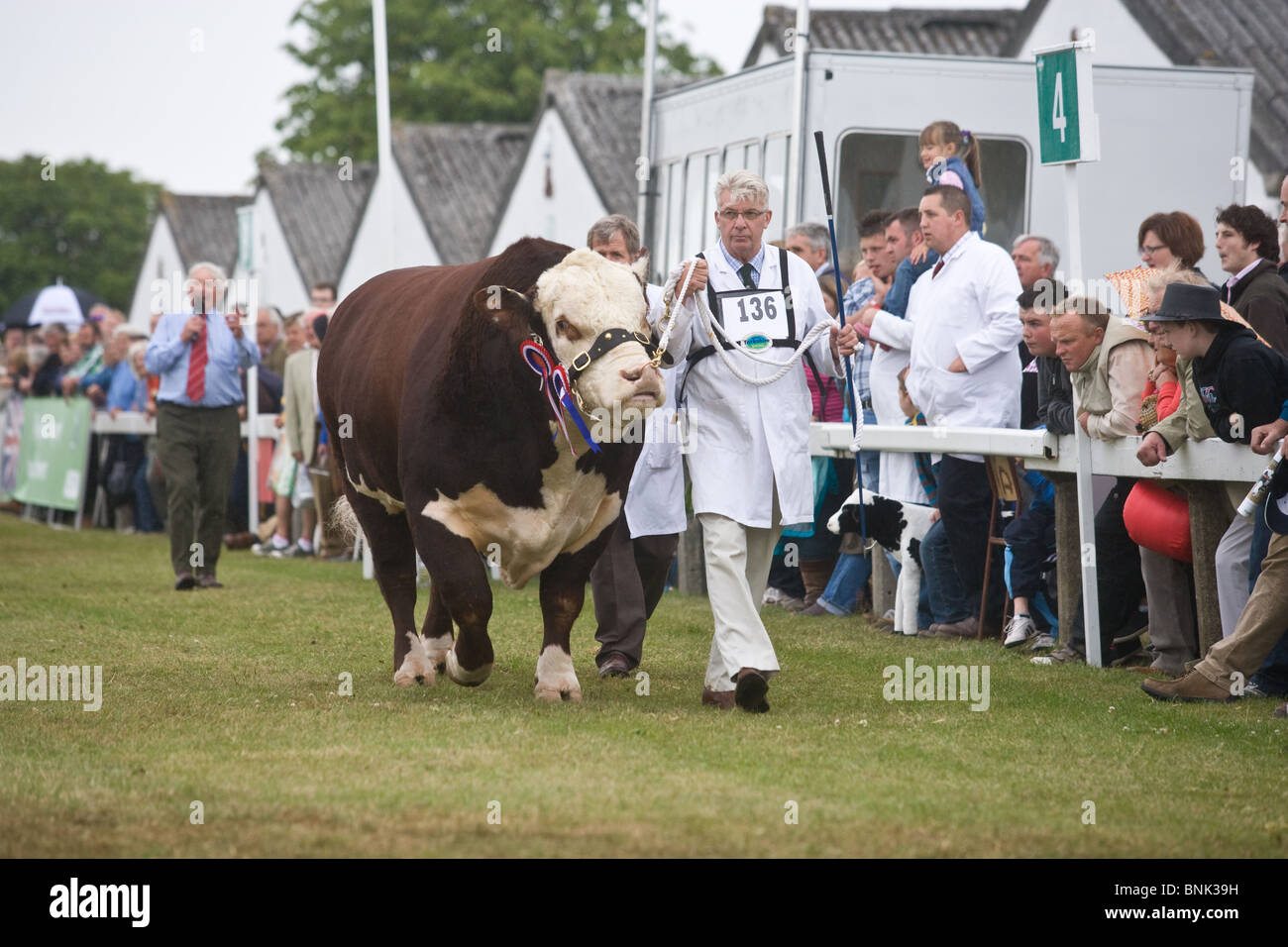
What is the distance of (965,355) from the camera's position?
10.4m

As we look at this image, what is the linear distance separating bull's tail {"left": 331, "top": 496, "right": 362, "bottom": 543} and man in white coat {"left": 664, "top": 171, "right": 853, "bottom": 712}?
9.62 ft

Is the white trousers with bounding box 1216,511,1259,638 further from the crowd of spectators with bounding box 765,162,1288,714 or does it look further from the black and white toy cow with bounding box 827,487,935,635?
the black and white toy cow with bounding box 827,487,935,635

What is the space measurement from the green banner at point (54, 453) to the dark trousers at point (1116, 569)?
14.4m

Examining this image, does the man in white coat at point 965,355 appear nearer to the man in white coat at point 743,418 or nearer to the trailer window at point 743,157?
the man in white coat at point 743,418

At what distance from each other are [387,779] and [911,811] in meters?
1.73

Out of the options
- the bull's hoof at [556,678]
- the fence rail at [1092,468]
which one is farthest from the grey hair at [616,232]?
the bull's hoof at [556,678]

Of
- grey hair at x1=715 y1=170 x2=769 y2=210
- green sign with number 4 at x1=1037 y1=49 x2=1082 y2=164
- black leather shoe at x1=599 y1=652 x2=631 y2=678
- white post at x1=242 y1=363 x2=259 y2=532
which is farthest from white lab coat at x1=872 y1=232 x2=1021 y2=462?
white post at x1=242 y1=363 x2=259 y2=532

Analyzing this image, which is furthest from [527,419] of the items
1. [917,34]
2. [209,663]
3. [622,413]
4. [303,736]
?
[917,34]

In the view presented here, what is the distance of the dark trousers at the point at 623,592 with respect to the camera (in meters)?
9.03

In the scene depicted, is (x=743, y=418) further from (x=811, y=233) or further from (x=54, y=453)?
(x=54, y=453)

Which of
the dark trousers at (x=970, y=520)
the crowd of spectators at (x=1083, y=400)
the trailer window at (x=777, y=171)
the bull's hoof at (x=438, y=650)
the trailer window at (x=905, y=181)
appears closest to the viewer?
the crowd of spectators at (x=1083, y=400)

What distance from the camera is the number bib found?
7.81 metres

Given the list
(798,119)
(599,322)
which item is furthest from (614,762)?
(798,119)
